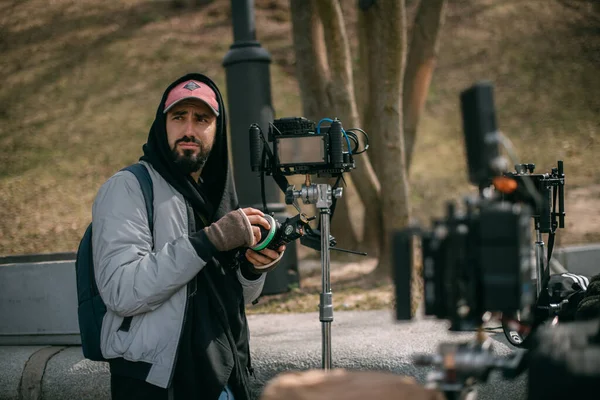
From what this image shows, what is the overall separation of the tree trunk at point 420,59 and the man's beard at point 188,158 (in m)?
6.10

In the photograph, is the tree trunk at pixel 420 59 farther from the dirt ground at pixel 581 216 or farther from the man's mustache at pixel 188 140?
the man's mustache at pixel 188 140

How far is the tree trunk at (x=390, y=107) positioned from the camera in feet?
25.0

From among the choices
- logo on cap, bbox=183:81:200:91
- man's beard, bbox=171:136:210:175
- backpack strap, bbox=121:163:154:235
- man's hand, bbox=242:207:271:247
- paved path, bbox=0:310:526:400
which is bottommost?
paved path, bbox=0:310:526:400

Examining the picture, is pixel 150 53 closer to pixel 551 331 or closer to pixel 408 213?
pixel 408 213

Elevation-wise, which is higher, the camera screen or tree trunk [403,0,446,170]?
tree trunk [403,0,446,170]

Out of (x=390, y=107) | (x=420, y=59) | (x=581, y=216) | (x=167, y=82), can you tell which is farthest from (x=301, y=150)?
(x=167, y=82)

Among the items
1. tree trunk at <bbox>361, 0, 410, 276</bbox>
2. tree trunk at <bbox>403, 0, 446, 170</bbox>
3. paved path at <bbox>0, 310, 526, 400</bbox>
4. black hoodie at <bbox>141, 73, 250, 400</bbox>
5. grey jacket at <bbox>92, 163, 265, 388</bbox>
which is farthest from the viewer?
tree trunk at <bbox>403, 0, 446, 170</bbox>

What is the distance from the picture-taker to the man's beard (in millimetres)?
3338

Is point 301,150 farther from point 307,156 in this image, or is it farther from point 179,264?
point 179,264

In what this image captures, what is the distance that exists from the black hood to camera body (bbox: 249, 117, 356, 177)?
22 cm

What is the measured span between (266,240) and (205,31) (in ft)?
63.3

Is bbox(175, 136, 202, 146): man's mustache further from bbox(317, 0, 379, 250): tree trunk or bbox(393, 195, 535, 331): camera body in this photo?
bbox(317, 0, 379, 250): tree trunk

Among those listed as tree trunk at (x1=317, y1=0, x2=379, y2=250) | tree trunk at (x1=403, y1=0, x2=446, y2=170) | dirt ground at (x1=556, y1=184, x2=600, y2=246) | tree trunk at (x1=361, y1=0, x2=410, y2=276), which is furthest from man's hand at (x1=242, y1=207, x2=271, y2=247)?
dirt ground at (x1=556, y1=184, x2=600, y2=246)

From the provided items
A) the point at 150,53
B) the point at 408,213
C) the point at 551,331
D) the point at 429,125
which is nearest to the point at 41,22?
the point at 150,53
